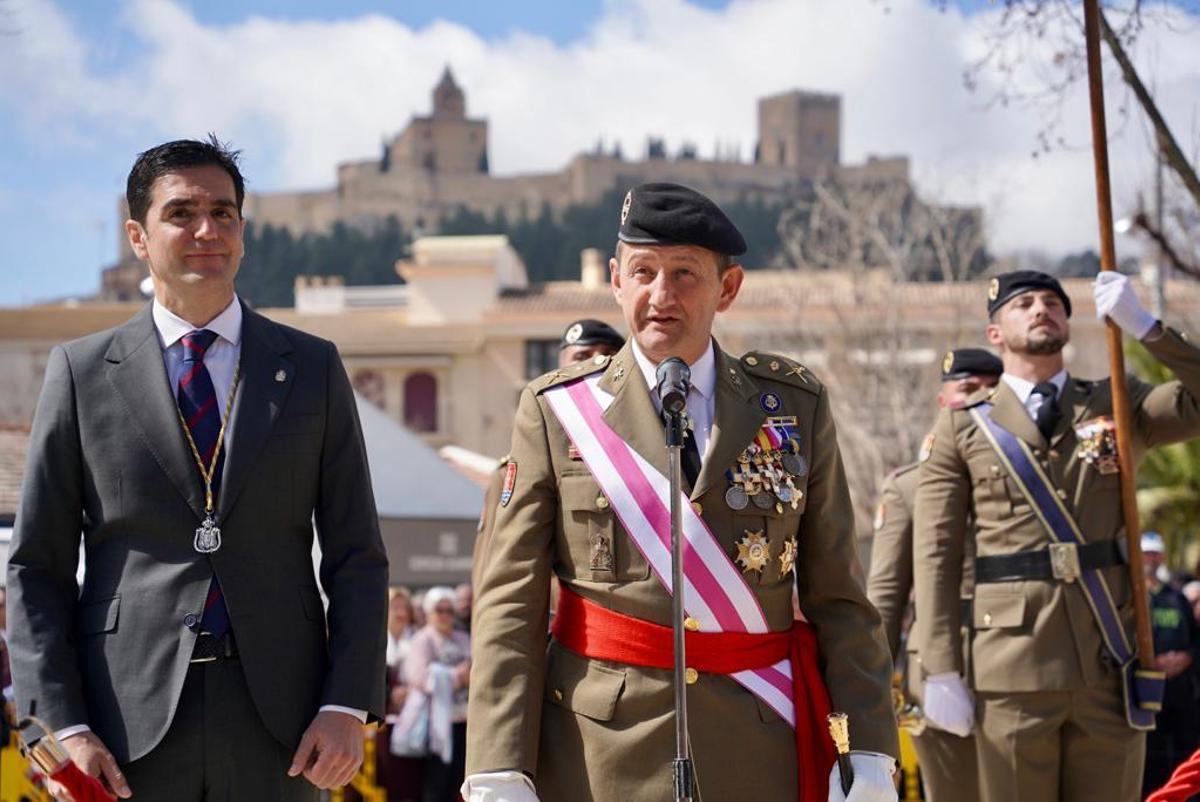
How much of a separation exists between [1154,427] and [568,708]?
Result: 10.8 ft

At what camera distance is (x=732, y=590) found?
4062 millimetres

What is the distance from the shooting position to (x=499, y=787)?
3.92 m

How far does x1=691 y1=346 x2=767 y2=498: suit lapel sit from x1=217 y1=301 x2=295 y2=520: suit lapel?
1080mm

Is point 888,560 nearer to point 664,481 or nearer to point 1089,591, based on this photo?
point 1089,591

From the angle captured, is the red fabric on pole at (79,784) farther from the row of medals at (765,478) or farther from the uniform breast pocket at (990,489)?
the uniform breast pocket at (990,489)

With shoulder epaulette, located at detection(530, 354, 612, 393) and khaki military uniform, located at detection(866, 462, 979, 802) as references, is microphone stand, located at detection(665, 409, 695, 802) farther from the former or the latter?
khaki military uniform, located at detection(866, 462, 979, 802)

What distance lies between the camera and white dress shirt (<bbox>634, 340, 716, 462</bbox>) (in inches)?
167

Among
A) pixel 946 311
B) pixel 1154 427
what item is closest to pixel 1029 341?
pixel 1154 427

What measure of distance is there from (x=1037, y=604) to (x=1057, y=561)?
180 millimetres

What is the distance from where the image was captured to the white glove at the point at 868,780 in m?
3.91

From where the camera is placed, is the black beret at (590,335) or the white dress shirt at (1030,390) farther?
the black beret at (590,335)

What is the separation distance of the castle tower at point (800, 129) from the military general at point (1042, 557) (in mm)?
141851

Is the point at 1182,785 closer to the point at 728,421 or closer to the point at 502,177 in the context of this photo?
the point at 728,421

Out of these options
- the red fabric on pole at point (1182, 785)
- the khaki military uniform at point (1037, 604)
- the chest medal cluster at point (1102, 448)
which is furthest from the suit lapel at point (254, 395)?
the chest medal cluster at point (1102, 448)
